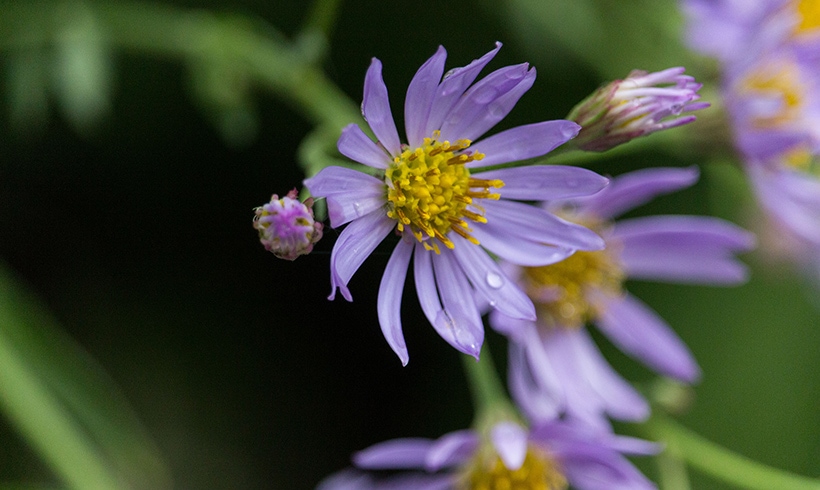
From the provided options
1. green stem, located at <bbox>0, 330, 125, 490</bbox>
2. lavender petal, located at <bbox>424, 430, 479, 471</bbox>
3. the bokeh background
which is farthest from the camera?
the bokeh background

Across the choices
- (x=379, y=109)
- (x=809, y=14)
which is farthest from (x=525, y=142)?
(x=809, y=14)

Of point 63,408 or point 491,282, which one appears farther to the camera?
point 63,408

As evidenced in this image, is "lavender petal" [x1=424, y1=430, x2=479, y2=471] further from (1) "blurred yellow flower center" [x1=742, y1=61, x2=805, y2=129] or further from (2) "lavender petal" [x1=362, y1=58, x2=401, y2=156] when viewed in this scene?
(1) "blurred yellow flower center" [x1=742, y1=61, x2=805, y2=129]

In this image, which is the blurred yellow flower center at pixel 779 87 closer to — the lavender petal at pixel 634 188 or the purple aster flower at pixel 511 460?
the lavender petal at pixel 634 188

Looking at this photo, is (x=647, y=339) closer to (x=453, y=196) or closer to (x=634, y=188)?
(x=634, y=188)

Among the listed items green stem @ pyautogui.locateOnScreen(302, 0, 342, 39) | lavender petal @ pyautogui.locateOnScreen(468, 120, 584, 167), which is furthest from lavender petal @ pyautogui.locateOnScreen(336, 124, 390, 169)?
green stem @ pyautogui.locateOnScreen(302, 0, 342, 39)

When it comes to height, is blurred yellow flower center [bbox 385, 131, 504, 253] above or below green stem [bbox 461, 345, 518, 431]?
above
